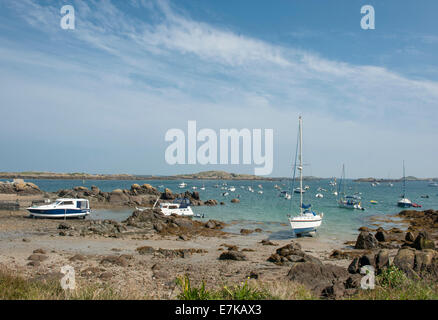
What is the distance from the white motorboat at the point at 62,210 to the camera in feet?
116

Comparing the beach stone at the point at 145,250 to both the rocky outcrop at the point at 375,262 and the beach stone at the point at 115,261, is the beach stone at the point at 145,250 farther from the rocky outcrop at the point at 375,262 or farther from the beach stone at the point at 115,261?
the rocky outcrop at the point at 375,262

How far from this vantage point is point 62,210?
3600 centimetres

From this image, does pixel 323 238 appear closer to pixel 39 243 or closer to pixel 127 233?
pixel 127 233

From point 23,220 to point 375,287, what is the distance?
3435cm

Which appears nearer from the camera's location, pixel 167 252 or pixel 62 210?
pixel 167 252

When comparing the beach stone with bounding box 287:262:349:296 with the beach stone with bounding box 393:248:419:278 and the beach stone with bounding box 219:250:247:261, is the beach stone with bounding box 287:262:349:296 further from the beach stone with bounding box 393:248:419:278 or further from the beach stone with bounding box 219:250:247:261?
the beach stone with bounding box 219:250:247:261

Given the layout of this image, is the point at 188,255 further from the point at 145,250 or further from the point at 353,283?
the point at 353,283

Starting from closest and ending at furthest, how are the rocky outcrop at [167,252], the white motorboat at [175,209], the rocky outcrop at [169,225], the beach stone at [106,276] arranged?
the beach stone at [106,276] → the rocky outcrop at [167,252] → the rocky outcrop at [169,225] → the white motorboat at [175,209]

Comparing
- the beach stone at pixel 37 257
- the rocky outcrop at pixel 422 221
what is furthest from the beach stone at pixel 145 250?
the rocky outcrop at pixel 422 221

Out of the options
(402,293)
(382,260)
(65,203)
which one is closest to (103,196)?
(65,203)

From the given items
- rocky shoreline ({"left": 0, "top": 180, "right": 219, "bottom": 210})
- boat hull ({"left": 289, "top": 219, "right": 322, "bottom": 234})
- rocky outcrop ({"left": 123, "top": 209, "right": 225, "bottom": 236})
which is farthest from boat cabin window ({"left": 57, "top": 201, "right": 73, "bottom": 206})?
boat hull ({"left": 289, "top": 219, "right": 322, "bottom": 234})

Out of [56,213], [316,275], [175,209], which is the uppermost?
[316,275]
